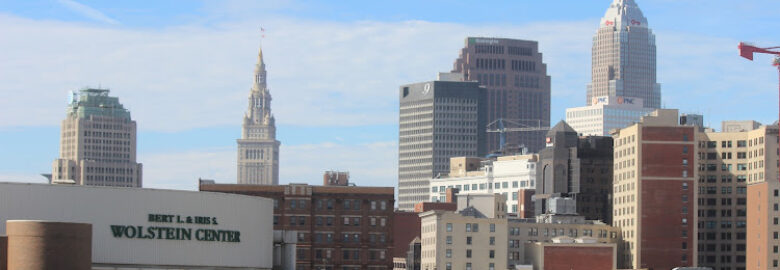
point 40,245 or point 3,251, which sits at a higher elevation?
point 40,245

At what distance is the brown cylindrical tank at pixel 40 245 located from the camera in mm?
183375

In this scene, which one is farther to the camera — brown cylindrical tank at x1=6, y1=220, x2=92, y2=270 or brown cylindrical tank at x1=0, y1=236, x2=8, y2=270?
brown cylindrical tank at x1=0, y1=236, x2=8, y2=270

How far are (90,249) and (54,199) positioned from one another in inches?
475

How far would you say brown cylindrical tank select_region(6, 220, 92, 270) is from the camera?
7219 inches

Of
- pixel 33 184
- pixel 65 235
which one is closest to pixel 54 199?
pixel 33 184

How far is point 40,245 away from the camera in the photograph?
183500mm

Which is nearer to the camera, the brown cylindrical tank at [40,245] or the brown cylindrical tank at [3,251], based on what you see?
the brown cylindrical tank at [40,245]

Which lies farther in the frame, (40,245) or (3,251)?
(3,251)

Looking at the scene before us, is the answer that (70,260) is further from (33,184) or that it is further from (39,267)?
(33,184)

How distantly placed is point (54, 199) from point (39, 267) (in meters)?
17.0

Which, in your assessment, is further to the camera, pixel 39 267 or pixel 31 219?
pixel 31 219

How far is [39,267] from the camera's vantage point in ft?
601

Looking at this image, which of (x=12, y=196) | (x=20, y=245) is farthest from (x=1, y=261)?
(x=12, y=196)

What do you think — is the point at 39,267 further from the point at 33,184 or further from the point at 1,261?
the point at 33,184
